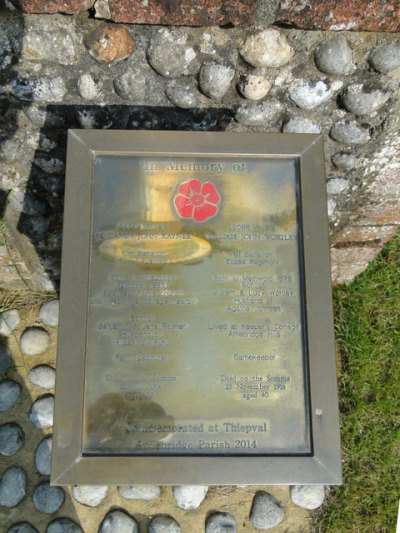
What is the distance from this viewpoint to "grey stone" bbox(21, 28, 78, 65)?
4.99 ft

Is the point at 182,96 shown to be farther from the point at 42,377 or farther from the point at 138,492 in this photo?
the point at 138,492

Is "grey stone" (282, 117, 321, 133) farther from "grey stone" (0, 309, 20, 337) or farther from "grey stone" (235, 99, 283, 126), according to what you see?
"grey stone" (0, 309, 20, 337)

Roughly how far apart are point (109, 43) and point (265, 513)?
6.51ft

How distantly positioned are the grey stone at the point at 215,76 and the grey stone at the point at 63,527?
186 cm

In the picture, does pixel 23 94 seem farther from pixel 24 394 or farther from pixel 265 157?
pixel 24 394

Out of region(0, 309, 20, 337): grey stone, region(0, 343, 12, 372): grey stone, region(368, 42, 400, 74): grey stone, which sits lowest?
region(0, 343, 12, 372): grey stone

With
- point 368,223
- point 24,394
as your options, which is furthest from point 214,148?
point 24,394

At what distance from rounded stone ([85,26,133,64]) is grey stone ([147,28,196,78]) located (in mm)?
75

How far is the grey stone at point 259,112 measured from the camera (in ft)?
5.56

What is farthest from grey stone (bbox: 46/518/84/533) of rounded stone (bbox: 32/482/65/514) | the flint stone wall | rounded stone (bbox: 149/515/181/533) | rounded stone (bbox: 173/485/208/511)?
the flint stone wall

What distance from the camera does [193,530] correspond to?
218 centimetres

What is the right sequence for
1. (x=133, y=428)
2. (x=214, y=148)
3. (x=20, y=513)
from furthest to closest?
(x=20, y=513) → (x=214, y=148) → (x=133, y=428)

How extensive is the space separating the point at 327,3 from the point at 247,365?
108cm

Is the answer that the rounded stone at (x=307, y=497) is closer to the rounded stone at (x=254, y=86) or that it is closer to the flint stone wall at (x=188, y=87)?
the flint stone wall at (x=188, y=87)
